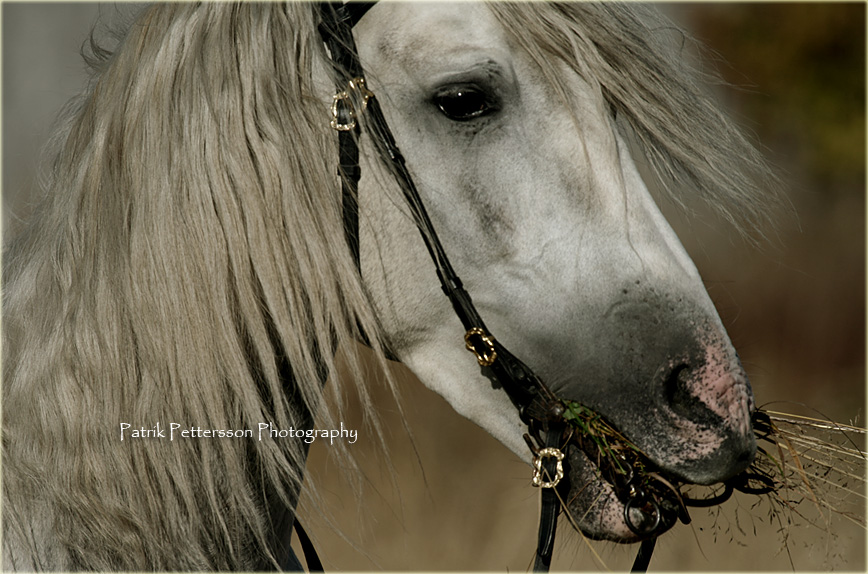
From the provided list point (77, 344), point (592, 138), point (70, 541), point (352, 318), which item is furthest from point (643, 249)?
point (70, 541)

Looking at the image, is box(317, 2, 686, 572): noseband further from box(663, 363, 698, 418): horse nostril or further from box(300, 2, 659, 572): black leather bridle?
box(663, 363, 698, 418): horse nostril

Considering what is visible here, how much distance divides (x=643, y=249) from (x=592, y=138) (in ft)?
0.80

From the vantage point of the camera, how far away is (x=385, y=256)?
1435mm

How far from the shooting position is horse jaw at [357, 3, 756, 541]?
1.33 m

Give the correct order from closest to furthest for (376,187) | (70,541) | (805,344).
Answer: (70,541), (376,187), (805,344)

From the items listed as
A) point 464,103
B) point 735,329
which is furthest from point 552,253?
point 735,329

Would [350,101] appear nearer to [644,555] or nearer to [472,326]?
[472,326]

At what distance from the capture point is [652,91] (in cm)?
147

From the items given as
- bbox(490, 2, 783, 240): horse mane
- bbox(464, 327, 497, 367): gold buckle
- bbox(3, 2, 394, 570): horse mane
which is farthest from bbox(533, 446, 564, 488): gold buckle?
bbox(490, 2, 783, 240): horse mane

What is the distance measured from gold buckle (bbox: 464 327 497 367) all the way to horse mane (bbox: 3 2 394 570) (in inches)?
7.2

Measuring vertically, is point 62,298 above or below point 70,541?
above

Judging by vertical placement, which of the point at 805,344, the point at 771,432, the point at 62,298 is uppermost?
the point at 62,298

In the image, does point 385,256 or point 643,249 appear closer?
point 643,249

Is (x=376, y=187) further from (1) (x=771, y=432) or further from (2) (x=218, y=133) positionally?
(1) (x=771, y=432)
